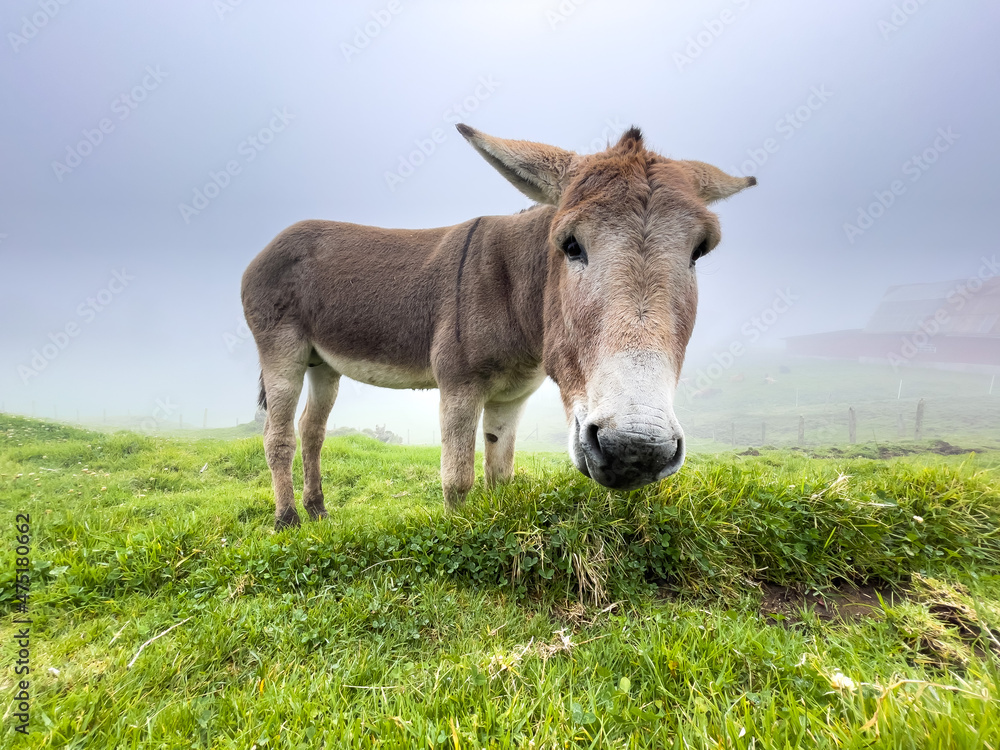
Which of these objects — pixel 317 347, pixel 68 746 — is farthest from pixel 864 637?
pixel 317 347

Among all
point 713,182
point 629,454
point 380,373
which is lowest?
point 629,454

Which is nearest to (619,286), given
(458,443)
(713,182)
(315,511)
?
(713,182)

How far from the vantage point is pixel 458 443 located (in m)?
3.82

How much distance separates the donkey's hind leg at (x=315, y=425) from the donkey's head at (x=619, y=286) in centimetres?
384

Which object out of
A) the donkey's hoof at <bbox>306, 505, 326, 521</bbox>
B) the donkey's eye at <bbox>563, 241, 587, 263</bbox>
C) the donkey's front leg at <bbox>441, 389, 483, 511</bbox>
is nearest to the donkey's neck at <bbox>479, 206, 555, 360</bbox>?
the donkey's eye at <bbox>563, 241, 587, 263</bbox>

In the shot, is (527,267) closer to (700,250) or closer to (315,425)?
(700,250)

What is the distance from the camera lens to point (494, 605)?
9.02 ft

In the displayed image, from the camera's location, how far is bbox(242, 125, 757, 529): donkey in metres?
2.23

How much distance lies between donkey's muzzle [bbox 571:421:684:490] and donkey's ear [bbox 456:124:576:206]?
2030mm

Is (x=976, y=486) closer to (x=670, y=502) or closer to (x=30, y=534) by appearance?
(x=670, y=502)

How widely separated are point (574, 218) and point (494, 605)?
2.59 meters

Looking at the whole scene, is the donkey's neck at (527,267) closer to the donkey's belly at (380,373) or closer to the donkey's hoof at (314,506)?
the donkey's belly at (380,373)

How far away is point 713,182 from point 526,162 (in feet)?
4.98

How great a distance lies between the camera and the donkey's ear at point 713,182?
10.5 ft
